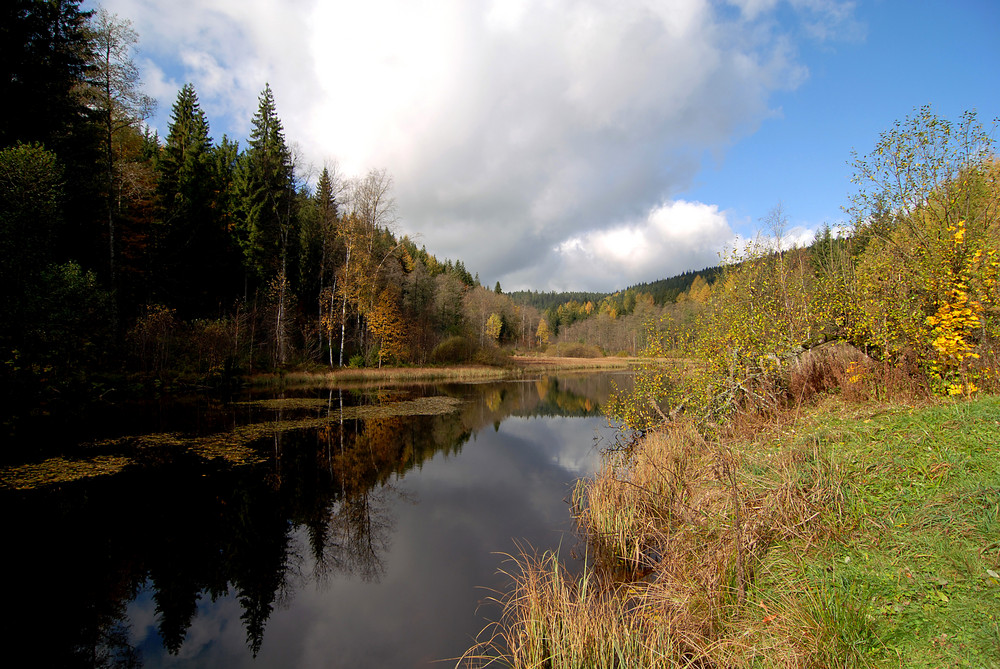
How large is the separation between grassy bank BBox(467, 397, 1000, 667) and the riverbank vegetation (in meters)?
0.02

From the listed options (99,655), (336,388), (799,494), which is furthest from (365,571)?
(336,388)

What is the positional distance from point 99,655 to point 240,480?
521 centimetres

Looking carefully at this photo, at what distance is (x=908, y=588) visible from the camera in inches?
138

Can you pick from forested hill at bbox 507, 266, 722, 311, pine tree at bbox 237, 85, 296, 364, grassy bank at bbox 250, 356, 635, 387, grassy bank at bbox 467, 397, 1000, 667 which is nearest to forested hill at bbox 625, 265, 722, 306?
forested hill at bbox 507, 266, 722, 311

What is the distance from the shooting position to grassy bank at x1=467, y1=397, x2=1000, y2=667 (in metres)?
3.23

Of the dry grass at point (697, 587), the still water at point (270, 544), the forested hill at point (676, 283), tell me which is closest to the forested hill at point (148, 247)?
the still water at point (270, 544)

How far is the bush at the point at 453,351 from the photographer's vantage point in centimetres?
3747

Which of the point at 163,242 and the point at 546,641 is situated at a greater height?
the point at 163,242

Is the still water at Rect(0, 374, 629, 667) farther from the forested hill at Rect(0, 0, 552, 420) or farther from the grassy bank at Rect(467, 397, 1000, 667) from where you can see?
the forested hill at Rect(0, 0, 552, 420)

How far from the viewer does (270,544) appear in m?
7.07

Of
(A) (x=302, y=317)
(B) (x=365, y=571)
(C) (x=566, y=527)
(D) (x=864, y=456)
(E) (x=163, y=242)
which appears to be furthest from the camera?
(A) (x=302, y=317)

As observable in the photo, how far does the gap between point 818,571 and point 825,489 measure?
4.06 feet

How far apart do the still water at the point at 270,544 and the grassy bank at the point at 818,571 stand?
51.0 inches

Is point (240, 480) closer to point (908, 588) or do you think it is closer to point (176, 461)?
point (176, 461)
